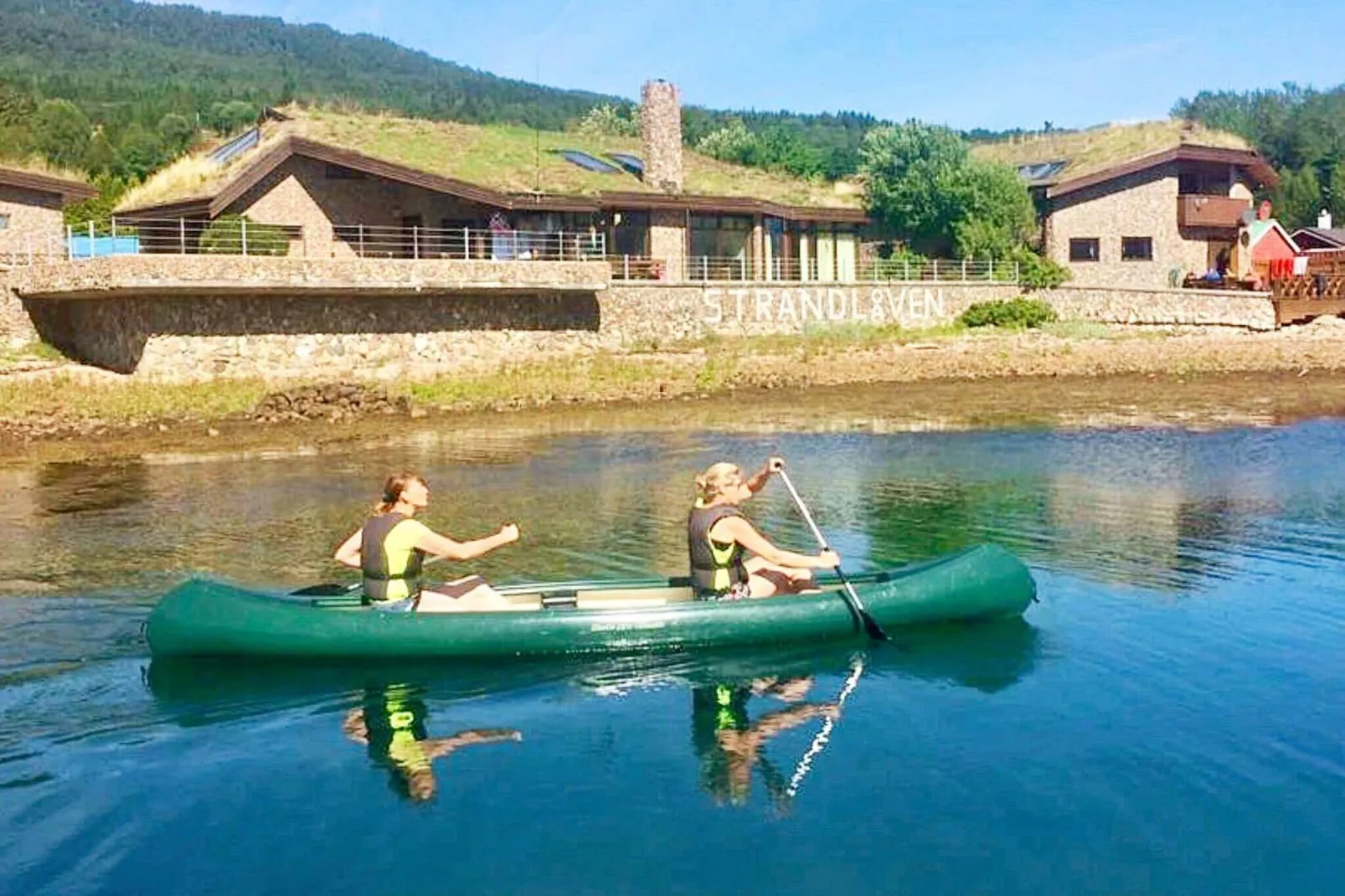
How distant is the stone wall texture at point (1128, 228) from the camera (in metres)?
51.8

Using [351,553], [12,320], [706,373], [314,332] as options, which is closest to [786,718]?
[351,553]

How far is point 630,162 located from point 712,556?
3712 cm

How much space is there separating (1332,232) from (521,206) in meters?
37.5

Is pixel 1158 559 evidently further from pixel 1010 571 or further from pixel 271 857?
pixel 271 857

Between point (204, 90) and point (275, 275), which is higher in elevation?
point (204, 90)

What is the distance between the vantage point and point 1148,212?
51844mm

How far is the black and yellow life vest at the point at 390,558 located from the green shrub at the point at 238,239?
76.3 feet

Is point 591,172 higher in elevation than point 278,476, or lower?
higher

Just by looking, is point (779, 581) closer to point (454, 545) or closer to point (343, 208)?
point (454, 545)

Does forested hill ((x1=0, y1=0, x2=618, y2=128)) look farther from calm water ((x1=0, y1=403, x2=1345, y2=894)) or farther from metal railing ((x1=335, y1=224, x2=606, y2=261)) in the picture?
calm water ((x1=0, y1=403, x2=1345, y2=894))

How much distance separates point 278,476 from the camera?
81.2ft

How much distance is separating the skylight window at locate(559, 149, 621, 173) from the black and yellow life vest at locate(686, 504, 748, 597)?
34340 mm

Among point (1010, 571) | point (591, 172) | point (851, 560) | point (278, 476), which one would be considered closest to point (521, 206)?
point (591, 172)

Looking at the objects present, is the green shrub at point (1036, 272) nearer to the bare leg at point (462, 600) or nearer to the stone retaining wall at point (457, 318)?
the stone retaining wall at point (457, 318)
